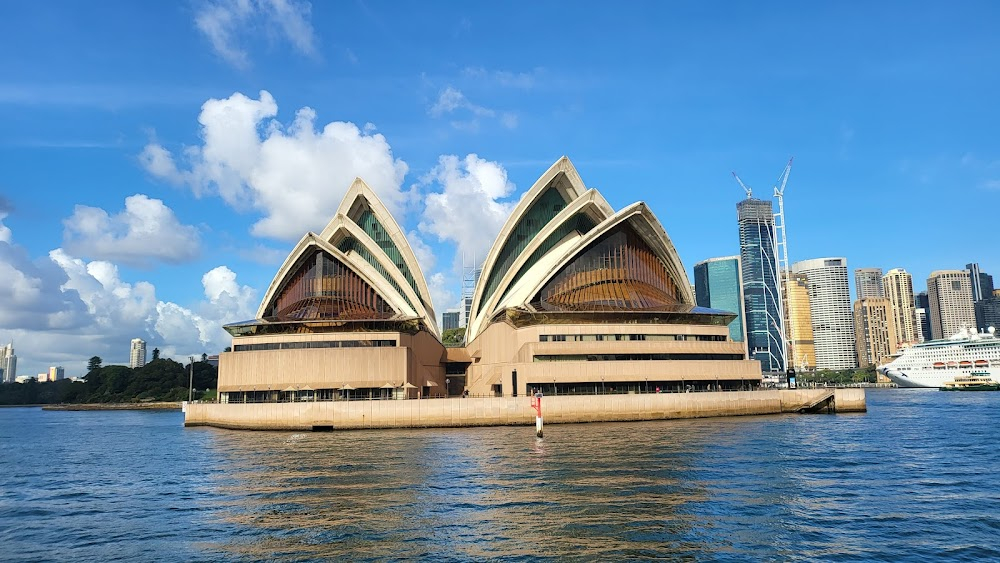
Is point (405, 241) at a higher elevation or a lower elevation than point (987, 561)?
higher

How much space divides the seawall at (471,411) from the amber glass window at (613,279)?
11281 mm

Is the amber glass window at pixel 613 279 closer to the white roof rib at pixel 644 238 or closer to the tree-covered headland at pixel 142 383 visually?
the white roof rib at pixel 644 238

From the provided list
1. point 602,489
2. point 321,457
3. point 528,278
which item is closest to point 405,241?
point 528,278

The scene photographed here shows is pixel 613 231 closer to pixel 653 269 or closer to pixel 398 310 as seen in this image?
pixel 653 269

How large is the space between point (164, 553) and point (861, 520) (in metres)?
21.0

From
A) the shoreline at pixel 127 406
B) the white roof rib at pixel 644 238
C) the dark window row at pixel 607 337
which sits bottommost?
the shoreline at pixel 127 406

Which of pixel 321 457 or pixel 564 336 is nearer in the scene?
pixel 321 457

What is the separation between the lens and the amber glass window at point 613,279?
70.5m

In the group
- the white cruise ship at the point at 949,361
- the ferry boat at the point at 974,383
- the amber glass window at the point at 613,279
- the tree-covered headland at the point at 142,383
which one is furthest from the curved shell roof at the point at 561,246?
the white cruise ship at the point at 949,361

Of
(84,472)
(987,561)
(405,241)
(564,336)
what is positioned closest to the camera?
(987,561)

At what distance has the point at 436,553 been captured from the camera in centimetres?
1848

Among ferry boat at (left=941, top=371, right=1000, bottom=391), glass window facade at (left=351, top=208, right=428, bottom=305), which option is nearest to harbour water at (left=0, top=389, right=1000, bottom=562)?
glass window facade at (left=351, top=208, right=428, bottom=305)

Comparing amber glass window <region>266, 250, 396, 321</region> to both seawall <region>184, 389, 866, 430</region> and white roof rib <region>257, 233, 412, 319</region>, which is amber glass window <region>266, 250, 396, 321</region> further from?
seawall <region>184, 389, 866, 430</region>

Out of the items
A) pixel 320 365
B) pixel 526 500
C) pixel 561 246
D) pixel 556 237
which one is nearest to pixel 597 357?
pixel 561 246
